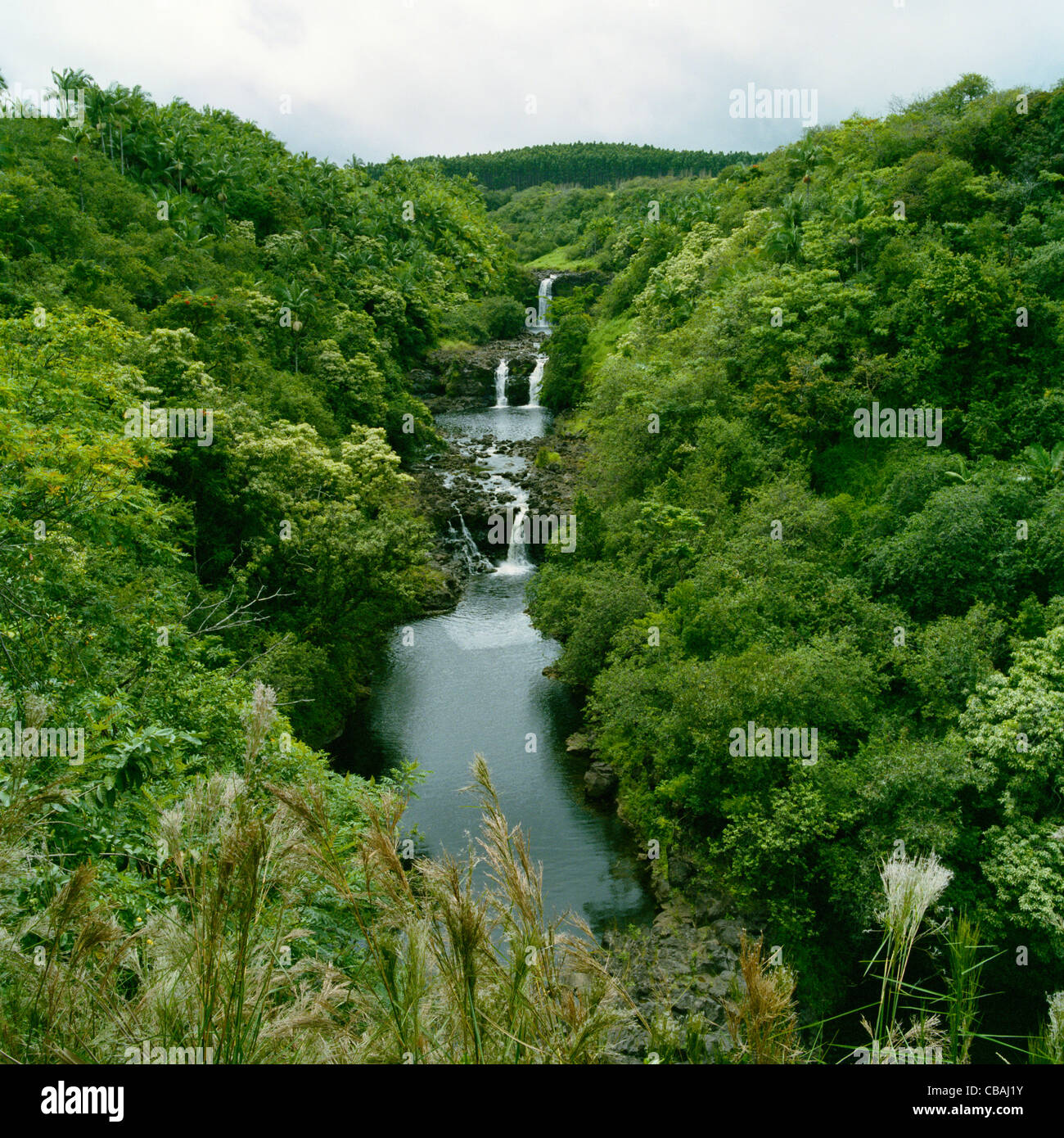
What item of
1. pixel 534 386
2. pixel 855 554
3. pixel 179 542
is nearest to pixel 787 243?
pixel 855 554

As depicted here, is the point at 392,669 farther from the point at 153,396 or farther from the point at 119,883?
the point at 119,883

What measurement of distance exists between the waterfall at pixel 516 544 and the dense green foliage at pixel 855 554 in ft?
11.3

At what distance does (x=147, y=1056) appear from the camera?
2.88m

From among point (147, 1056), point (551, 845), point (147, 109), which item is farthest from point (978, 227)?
point (147, 109)

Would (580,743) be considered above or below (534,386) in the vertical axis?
below

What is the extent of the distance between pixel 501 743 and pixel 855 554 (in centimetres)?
1073

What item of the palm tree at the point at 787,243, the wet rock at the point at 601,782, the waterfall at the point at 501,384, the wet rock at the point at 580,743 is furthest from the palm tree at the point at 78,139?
the wet rock at the point at 601,782

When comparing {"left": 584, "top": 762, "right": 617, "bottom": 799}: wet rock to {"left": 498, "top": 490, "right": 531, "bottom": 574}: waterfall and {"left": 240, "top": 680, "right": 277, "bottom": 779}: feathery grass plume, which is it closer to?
{"left": 498, "top": 490, "right": 531, "bottom": 574}: waterfall

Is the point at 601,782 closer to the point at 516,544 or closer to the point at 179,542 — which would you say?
the point at 179,542

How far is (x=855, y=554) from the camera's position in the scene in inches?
808

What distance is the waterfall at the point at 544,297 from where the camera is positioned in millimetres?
70000

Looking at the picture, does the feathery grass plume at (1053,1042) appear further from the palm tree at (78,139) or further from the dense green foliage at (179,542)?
the palm tree at (78,139)

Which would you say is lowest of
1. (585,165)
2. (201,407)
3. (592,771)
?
(592,771)
